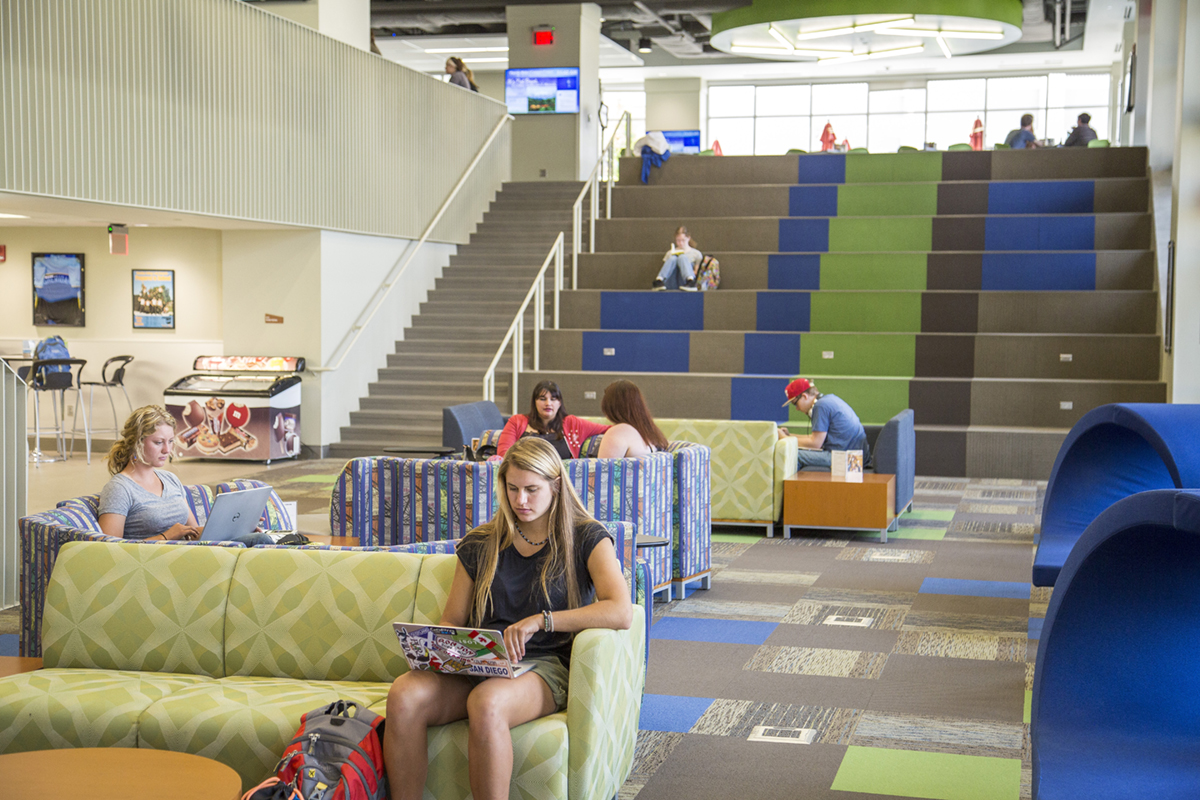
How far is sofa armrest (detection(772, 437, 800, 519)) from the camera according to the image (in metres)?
7.99

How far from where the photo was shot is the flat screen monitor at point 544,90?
1742 centimetres

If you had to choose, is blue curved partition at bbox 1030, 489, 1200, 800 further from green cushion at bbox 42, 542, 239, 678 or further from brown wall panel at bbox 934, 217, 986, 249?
brown wall panel at bbox 934, 217, 986, 249

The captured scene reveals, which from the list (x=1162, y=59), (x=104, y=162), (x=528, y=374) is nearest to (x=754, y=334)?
(x=528, y=374)

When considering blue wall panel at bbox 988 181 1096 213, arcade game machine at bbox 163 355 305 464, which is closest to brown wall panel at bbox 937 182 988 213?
blue wall panel at bbox 988 181 1096 213

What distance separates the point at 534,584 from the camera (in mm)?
3434

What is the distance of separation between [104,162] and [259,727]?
7494 millimetres

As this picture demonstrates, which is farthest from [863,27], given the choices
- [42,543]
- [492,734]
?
[492,734]

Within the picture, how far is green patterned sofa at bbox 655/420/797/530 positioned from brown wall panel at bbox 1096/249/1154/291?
675cm

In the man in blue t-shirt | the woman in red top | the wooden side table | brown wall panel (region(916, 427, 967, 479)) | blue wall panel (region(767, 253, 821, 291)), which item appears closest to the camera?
the woman in red top

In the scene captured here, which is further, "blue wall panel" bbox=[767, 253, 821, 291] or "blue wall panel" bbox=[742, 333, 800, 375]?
"blue wall panel" bbox=[767, 253, 821, 291]

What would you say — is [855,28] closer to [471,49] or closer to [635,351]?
[635,351]

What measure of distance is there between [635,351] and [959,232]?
4187mm

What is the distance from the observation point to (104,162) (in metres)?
9.55

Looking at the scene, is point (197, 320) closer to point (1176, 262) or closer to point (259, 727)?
point (1176, 262)
